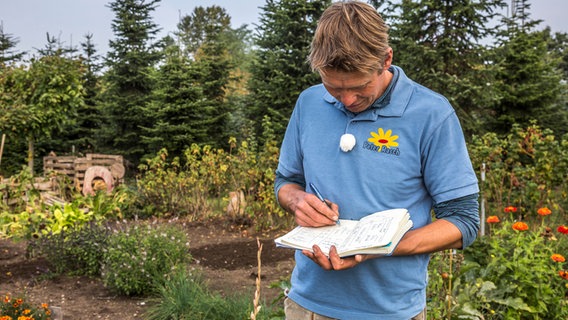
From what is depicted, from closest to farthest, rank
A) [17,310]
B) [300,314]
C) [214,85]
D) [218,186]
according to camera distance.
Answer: [300,314], [17,310], [218,186], [214,85]

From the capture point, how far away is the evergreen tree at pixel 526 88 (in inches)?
517

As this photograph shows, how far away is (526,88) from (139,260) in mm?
11240

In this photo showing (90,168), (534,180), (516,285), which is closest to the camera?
(516,285)

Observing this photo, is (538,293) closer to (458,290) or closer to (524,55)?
(458,290)

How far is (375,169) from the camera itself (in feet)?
4.85

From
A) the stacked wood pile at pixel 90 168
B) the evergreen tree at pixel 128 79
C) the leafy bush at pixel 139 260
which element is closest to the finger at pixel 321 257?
the leafy bush at pixel 139 260

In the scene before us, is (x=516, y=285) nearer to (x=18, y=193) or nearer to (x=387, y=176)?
(x=387, y=176)

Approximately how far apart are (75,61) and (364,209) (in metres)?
12.5

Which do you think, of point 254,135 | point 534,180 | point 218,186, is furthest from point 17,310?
point 254,135

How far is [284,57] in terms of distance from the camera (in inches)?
521

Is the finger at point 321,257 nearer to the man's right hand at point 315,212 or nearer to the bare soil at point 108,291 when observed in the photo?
the man's right hand at point 315,212

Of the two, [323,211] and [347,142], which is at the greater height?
[347,142]

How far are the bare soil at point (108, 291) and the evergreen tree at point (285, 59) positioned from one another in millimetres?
6216

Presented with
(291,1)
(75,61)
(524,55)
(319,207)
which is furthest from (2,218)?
(524,55)
